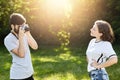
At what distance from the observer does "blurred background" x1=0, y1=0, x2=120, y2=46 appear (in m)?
26.5

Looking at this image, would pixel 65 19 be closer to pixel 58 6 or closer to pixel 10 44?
pixel 58 6

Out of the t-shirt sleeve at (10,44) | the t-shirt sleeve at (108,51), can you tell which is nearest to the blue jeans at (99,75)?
the t-shirt sleeve at (108,51)

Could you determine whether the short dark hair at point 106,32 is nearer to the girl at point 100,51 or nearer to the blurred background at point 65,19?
the girl at point 100,51

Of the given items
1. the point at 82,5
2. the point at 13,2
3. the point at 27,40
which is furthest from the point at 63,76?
the point at 82,5

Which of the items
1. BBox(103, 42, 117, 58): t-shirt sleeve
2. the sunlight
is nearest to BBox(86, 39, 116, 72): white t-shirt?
BBox(103, 42, 117, 58): t-shirt sleeve

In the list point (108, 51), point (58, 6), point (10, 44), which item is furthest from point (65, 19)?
point (108, 51)

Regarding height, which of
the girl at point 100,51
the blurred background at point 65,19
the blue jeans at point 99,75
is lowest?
the blurred background at point 65,19

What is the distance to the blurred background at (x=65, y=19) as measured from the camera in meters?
26.5

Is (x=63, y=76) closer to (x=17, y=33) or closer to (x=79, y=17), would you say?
(x=17, y=33)

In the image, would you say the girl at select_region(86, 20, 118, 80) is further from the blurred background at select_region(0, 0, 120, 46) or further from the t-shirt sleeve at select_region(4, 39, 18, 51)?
the blurred background at select_region(0, 0, 120, 46)

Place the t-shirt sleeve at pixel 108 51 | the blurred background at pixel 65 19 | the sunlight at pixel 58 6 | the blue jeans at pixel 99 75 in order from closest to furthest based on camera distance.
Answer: the t-shirt sleeve at pixel 108 51 < the blue jeans at pixel 99 75 < the blurred background at pixel 65 19 < the sunlight at pixel 58 6

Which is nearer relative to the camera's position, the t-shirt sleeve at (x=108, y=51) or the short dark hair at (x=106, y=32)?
the t-shirt sleeve at (x=108, y=51)

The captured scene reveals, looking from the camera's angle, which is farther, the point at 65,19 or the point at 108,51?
the point at 65,19

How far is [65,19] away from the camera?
28891 mm
